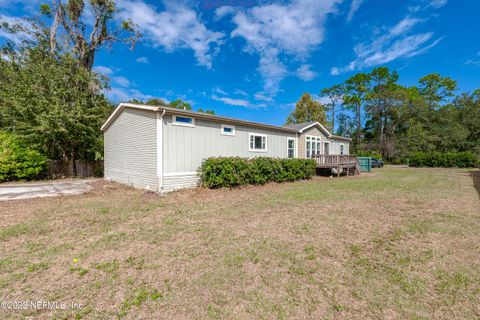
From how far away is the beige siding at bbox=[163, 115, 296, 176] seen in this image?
26.8ft

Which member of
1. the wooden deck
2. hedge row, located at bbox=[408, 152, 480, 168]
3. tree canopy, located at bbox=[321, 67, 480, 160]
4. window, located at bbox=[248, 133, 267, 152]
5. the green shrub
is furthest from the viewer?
tree canopy, located at bbox=[321, 67, 480, 160]

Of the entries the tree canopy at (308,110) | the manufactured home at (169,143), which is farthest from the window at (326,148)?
the tree canopy at (308,110)

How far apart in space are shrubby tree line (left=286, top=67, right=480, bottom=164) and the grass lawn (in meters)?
26.9

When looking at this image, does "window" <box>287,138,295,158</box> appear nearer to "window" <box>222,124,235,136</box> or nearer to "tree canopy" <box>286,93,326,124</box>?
"window" <box>222,124,235,136</box>

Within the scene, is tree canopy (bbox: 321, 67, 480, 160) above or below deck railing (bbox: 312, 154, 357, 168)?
above

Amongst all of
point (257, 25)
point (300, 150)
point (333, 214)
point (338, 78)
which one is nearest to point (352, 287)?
point (333, 214)

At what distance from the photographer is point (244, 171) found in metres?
9.22

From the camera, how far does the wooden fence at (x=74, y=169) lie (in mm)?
12809

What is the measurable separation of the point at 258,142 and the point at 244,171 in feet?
10.8

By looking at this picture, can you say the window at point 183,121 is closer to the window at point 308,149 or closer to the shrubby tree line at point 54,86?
the shrubby tree line at point 54,86

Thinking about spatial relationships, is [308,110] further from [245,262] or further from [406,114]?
[245,262]

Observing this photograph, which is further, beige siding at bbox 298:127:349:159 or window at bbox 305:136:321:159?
window at bbox 305:136:321:159

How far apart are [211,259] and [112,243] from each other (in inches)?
75.5

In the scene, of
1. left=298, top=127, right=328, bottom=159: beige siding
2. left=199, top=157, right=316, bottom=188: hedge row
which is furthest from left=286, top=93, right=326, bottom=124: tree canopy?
left=199, top=157, right=316, bottom=188: hedge row
